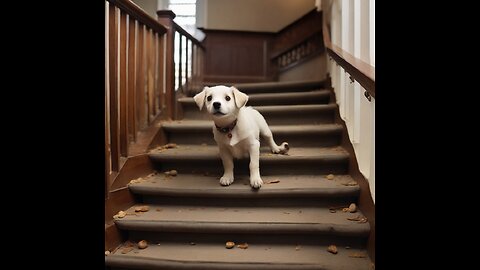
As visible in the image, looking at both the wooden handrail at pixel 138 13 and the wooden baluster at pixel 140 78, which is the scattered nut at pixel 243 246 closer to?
the wooden baluster at pixel 140 78

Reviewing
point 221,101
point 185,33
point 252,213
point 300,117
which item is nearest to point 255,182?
point 252,213

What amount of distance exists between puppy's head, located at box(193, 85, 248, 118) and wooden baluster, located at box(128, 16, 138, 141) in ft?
1.54

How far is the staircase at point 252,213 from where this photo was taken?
1660mm

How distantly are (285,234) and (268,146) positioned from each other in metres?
0.89

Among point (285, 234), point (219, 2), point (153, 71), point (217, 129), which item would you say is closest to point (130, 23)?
point (153, 71)

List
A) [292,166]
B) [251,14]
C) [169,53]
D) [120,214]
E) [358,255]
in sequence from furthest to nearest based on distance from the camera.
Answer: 1. [251,14]
2. [169,53]
3. [292,166]
4. [120,214]
5. [358,255]

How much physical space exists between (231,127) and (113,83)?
0.71m

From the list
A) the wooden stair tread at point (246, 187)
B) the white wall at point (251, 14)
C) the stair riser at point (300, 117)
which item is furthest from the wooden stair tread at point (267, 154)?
the white wall at point (251, 14)

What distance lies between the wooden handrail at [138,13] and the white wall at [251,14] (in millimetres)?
2611

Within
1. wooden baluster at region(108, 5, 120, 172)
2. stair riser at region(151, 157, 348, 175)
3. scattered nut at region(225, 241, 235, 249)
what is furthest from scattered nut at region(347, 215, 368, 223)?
wooden baluster at region(108, 5, 120, 172)

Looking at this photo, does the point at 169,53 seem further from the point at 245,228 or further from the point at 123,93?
the point at 245,228

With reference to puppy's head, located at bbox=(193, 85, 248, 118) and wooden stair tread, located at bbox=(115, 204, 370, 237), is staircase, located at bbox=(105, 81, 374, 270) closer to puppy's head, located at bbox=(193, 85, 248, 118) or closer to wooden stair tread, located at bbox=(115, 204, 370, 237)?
wooden stair tread, located at bbox=(115, 204, 370, 237)

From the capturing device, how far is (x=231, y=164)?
2176 millimetres

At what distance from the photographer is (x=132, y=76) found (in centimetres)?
223
